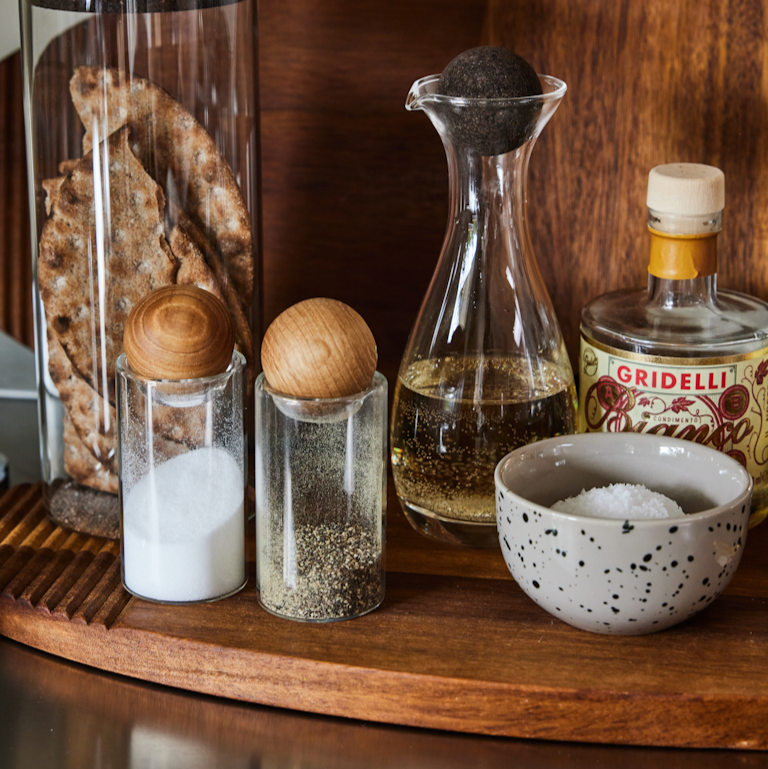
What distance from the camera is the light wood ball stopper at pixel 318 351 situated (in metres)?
0.53

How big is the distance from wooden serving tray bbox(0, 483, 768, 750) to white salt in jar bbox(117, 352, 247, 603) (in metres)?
0.02

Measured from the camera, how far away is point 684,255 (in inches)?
25.3

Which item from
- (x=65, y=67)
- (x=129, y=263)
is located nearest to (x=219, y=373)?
(x=129, y=263)

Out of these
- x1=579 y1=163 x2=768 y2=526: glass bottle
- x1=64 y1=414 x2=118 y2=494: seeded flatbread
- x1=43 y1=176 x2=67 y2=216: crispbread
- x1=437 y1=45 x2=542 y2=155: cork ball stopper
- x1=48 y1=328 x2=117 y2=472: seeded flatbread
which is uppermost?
x1=437 y1=45 x2=542 y2=155: cork ball stopper

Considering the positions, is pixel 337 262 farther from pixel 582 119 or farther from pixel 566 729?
pixel 566 729

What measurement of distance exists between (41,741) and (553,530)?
0.27 metres

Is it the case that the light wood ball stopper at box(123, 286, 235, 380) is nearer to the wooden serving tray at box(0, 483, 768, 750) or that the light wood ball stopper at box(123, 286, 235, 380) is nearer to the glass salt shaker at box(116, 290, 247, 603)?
the glass salt shaker at box(116, 290, 247, 603)

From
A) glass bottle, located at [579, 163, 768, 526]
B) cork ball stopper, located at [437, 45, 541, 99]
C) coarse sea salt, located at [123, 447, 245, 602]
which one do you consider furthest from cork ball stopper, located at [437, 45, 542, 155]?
coarse sea salt, located at [123, 447, 245, 602]

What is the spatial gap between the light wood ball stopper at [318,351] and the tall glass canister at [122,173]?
0.13 metres

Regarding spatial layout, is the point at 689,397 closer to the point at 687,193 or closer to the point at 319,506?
the point at 687,193

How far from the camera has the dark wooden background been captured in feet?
2.43

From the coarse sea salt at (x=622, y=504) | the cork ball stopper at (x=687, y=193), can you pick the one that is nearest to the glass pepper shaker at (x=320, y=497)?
the coarse sea salt at (x=622, y=504)

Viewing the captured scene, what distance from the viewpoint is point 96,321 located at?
26.0 inches

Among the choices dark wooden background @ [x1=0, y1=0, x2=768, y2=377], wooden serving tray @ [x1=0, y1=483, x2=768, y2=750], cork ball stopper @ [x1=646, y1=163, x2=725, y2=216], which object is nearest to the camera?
wooden serving tray @ [x1=0, y1=483, x2=768, y2=750]
